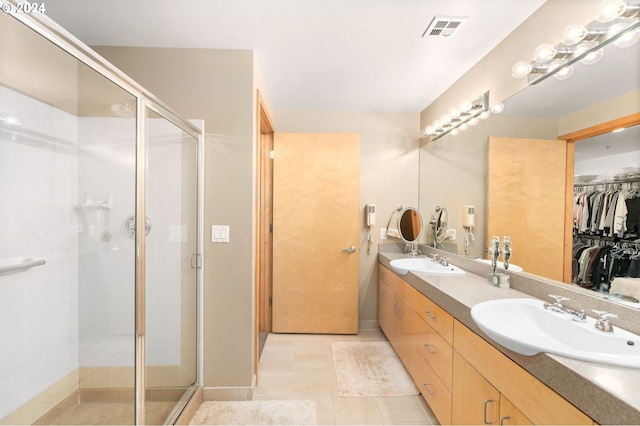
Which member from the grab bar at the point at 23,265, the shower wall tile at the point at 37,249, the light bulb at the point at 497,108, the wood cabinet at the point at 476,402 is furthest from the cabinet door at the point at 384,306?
the grab bar at the point at 23,265

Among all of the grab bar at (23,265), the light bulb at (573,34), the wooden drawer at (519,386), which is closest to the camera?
the wooden drawer at (519,386)

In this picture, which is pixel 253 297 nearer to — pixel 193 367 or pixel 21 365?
pixel 193 367

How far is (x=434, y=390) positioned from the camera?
1.68 meters

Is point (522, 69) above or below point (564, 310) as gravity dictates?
above

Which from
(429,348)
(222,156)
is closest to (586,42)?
(429,348)

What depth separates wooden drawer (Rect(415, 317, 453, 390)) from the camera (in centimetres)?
152

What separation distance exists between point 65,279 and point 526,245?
2.74 m

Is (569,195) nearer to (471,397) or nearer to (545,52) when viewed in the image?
(545,52)

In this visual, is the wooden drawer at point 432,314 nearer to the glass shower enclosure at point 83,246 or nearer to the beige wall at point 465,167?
the beige wall at point 465,167

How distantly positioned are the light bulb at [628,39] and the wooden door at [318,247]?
2.01 m

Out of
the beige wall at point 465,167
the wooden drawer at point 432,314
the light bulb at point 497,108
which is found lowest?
the wooden drawer at point 432,314

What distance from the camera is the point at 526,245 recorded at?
169 centimetres

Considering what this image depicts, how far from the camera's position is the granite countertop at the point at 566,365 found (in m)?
0.71

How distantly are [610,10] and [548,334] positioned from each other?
1392mm
